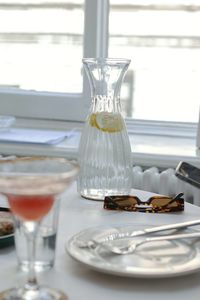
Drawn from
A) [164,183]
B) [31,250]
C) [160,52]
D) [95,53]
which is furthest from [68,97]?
[31,250]

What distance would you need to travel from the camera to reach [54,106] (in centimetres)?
219

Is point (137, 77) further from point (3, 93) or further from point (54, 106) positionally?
point (3, 93)

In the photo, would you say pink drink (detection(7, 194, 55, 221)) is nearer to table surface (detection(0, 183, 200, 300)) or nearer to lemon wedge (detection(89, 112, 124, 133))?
table surface (detection(0, 183, 200, 300))

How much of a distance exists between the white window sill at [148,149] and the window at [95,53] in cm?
9

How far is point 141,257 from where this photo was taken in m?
0.91

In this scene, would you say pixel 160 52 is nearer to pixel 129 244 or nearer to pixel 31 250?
pixel 129 244

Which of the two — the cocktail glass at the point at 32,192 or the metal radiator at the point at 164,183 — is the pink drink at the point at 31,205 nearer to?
the cocktail glass at the point at 32,192

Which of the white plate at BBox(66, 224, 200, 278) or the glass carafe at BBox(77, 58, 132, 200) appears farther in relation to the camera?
the glass carafe at BBox(77, 58, 132, 200)

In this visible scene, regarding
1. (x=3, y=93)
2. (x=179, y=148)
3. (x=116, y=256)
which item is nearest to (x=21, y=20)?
(x=3, y=93)

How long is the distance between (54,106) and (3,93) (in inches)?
7.3

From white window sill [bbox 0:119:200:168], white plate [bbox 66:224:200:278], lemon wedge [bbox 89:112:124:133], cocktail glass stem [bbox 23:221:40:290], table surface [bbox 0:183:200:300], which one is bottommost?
white window sill [bbox 0:119:200:168]

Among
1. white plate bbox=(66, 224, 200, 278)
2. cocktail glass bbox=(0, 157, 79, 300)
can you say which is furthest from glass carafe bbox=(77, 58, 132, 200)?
cocktail glass bbox=(0, 157, 79, 300)

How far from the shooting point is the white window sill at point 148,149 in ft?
6.12

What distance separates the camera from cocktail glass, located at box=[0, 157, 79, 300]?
72 cm
